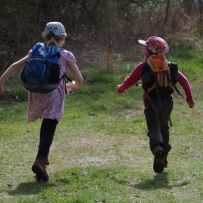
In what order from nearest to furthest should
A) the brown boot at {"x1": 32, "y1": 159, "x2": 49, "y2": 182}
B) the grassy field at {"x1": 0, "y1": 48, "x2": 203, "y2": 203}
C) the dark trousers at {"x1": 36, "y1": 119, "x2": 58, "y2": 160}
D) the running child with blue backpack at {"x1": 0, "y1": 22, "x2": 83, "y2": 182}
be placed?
the grassy field at {"x1": 0, "y1": 48, "x2": 203, "y2": 203} < the running child with blue backpack at {"x1": 0, "y1": 22, "x2": 83, "y2": 182} < the brown boot at {"x1": 32, "y1": 159, "x2": 49, "y2": 182} < the dark trousers at {"x1": 36, "y1": 119, "x2": 58, "y2": 160}

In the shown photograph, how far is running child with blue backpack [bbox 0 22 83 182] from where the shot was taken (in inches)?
244

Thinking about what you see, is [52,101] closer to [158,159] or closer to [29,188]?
[29,188]

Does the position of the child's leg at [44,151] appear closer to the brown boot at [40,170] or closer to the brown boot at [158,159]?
the brown boot at [40,170]

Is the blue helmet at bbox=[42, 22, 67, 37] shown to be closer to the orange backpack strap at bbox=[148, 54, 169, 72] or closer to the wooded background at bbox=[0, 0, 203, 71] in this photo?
the orange backpack strap at bbox=[148, 54, 169, 72]

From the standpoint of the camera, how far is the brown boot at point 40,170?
6.36 m

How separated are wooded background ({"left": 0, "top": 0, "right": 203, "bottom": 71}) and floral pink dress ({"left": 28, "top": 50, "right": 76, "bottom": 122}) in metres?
8.35

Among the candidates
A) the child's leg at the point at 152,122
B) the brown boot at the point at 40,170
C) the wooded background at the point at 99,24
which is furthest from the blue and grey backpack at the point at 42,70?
the wooded background at the point at 99,24

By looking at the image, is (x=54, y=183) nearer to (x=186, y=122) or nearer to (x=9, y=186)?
(x=9, y=186)

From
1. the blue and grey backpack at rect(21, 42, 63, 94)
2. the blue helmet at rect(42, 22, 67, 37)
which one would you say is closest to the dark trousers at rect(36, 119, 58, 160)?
the blue and grey backpack at rect(21, 42, 63, 94)

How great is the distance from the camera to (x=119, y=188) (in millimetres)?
6262

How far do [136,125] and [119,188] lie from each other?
4.20 metres

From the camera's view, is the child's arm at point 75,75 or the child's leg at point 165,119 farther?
the child's leg at point 165,119

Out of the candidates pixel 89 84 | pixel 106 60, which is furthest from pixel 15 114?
pixel 106 60

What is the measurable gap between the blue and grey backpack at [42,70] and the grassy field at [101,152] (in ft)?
3.23
